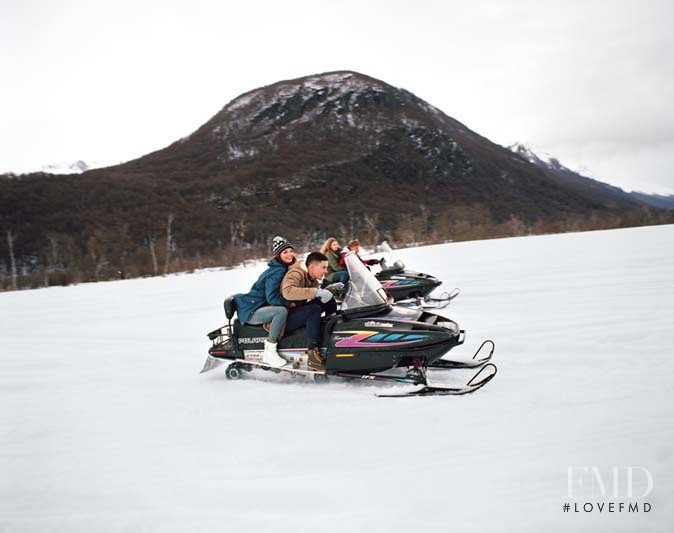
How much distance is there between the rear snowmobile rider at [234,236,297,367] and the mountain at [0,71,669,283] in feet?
69.4

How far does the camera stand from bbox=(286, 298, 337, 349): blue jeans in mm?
4047

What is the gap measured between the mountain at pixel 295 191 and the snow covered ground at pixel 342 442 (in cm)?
2067

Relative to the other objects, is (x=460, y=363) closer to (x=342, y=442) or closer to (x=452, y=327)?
(x=452, y=327)

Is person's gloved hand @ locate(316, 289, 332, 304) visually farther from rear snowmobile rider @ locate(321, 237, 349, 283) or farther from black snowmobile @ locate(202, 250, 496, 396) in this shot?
rear snowmobile rider @ locate(321, 237, 349, 283)

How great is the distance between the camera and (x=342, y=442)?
117 inches

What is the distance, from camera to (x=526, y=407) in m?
3.26

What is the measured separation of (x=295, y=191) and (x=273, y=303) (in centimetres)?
8455

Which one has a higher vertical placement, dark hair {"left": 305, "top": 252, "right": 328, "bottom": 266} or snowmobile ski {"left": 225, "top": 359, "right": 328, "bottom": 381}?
dark hair {"left": 305, "top": 252, "right": 328, "bottom": 266}

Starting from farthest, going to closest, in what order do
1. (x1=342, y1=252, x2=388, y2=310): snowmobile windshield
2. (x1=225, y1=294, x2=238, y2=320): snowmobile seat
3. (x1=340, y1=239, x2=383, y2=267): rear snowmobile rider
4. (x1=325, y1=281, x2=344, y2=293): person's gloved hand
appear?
1. (x1=340, y1=239, x2=383, y2=267): rear snowmobile rider
2. (x1=225, y1=294, x2=238, y2=320): snowmobile seat
3. (x1=325, y1=281, x2=344, y2=293): person's gloved hand
4. (x1=342, y1=252, x2=388, y2=310): snowmobile windshield

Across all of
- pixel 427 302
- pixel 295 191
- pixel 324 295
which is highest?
pixel 295 191

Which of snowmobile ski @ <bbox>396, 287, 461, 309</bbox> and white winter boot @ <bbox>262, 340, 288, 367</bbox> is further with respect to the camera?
snowmobile ski @ <bbox>396, 287, 461, 309</bbox>

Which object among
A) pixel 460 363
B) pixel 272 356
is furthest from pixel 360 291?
pixel 460 363

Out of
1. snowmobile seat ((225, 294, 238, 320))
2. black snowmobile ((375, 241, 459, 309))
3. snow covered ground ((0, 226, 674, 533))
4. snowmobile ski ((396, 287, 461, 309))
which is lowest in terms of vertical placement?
snow covered ground ((0, 226, 674, 533))

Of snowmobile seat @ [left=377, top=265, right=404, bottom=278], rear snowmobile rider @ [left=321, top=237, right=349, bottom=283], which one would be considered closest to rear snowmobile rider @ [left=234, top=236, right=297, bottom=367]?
rear snowmobile rider @ [left=321, top=237, right=349, bottom=283]
